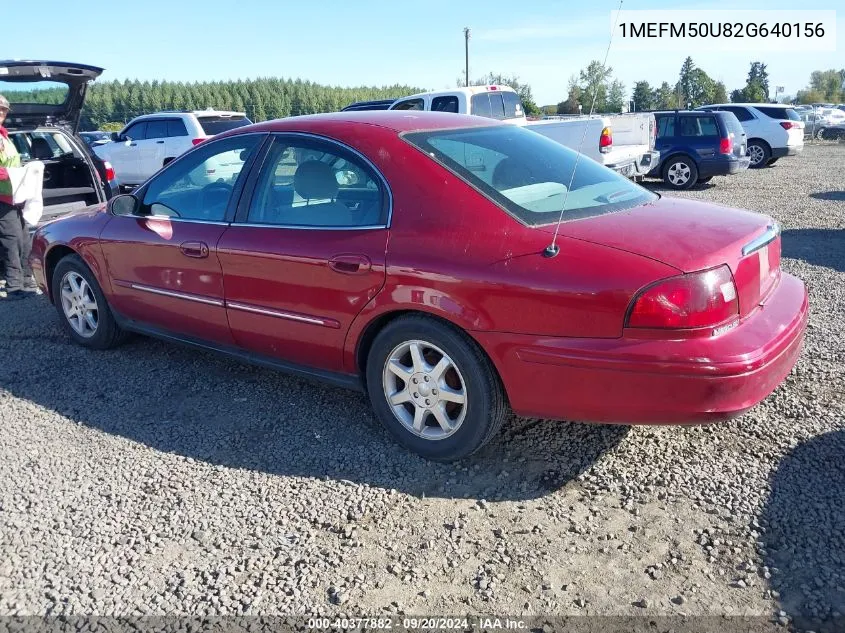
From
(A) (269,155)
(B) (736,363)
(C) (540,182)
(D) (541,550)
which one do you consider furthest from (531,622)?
(A) (269,155)

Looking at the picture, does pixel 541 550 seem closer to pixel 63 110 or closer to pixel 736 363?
pixel 736 363

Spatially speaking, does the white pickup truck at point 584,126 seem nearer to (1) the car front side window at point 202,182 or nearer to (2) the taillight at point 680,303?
(1) the car front side window at point 202,182

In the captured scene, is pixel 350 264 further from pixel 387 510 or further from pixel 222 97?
pixel 222 97

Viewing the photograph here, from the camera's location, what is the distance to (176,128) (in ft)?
46.5

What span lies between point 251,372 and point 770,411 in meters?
3.04

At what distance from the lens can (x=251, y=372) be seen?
15.1ft

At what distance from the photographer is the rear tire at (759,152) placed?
1820cm

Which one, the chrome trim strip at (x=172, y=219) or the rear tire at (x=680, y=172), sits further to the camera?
the rear tire at (x=680, y=172)

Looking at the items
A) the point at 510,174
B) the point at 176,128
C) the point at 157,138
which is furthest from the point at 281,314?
the point at 157,138

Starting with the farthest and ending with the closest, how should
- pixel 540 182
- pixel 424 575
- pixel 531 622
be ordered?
1. pixel 540 182
2. pixel 424 575
3. pixel 531 622

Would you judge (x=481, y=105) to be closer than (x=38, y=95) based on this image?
No

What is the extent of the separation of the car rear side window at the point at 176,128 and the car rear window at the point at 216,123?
13.1 inches

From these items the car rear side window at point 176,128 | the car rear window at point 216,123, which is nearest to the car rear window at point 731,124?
the car rear window at point 216,123

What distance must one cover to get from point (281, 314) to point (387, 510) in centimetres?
124
